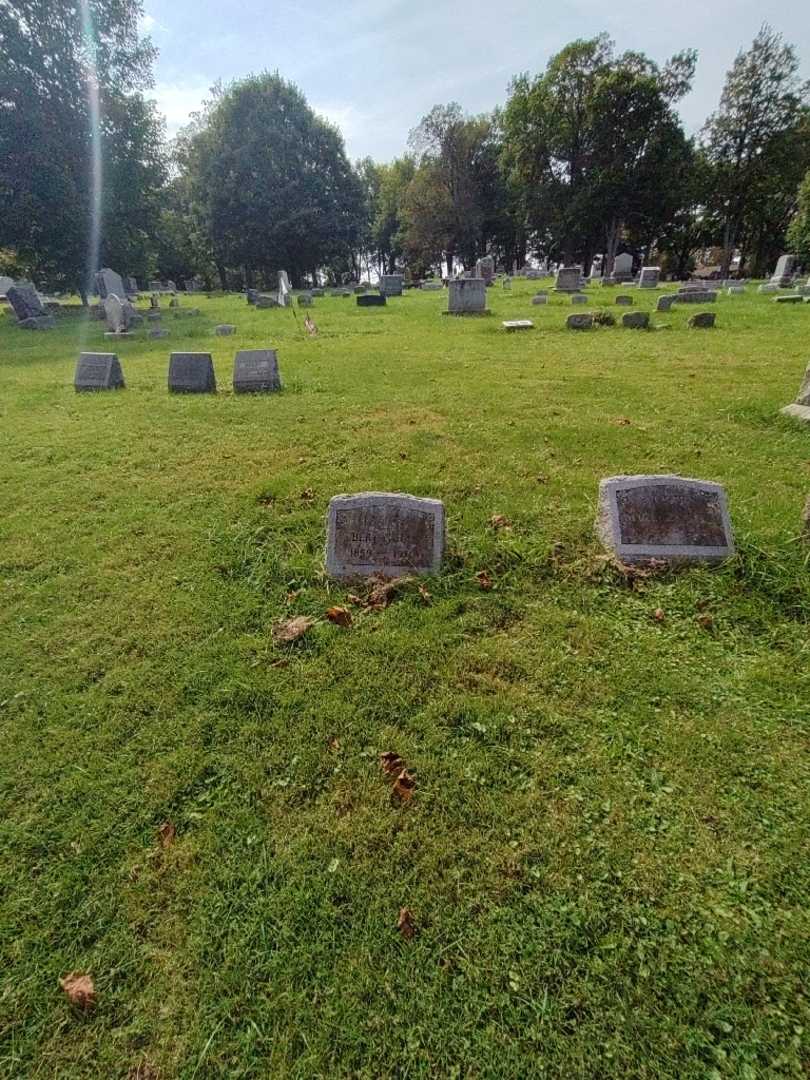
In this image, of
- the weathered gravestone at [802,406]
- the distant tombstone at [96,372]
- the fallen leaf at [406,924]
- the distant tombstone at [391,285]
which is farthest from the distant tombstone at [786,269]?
the fallen leaf at [406,924]

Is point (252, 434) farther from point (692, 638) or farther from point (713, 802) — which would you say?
point (713, 802)

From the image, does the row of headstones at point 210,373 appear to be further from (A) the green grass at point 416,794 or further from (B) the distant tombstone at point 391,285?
(B) the distant tombstone at point 391,285

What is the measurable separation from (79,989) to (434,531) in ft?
9.37

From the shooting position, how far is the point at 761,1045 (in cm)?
157

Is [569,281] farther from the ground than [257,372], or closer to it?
farther from the ground

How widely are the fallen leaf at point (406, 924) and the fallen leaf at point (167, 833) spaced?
39.6 inches

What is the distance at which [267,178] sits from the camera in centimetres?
3728

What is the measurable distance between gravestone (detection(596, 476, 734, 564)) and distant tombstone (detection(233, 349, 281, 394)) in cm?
671

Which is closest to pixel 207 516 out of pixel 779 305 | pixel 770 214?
pixel 779 305

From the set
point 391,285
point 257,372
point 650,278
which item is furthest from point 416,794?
point 391,285

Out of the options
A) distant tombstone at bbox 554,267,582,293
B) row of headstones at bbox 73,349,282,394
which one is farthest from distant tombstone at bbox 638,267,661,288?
row of headstones at bbox 73,349,282,394

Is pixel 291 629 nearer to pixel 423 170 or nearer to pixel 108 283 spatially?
pixel 108 283

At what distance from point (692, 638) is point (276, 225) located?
141ft

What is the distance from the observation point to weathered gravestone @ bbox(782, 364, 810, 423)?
20.7ft
